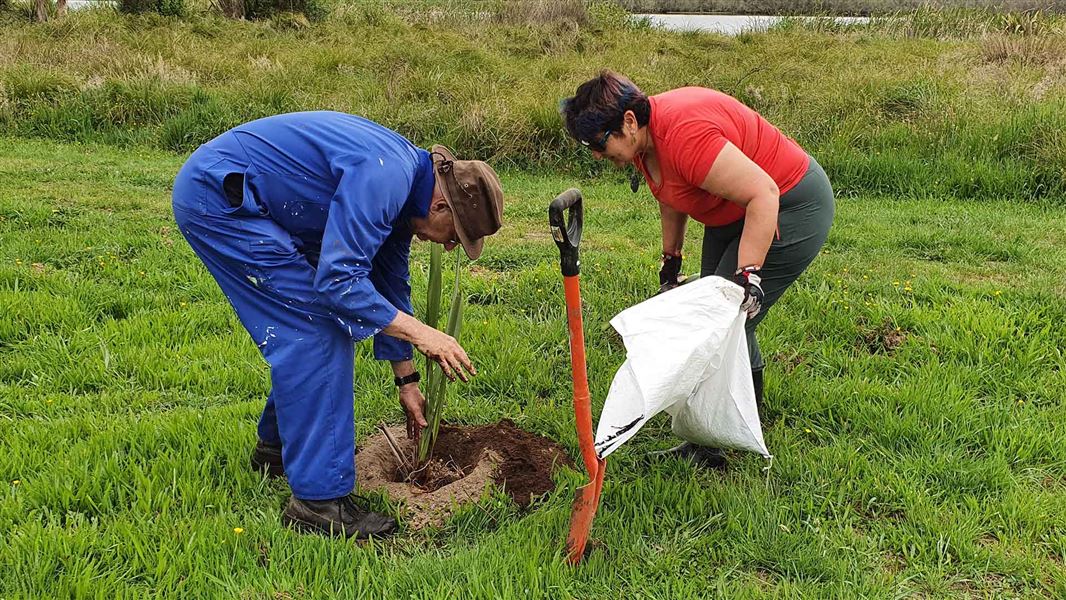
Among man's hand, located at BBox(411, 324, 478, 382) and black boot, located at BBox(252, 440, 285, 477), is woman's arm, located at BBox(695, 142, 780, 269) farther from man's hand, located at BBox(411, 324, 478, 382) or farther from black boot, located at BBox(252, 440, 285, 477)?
black boot, located at BBox(252, 440, 285, 477)

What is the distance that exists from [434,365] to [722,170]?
4.09 ft

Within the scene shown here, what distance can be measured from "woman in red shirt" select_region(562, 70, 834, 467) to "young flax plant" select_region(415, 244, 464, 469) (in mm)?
674

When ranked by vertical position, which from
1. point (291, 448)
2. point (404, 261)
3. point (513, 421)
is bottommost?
point (513, 421)

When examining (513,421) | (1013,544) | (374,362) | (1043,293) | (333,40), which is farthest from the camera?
(333,40)

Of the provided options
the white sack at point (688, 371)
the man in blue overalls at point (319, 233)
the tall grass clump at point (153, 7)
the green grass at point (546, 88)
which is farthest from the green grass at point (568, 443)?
the tall grass clump at point (153, 7)

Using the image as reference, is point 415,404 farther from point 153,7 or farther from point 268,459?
point 153,7

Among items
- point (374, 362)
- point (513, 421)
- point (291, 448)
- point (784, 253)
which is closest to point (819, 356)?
point (784, 253)

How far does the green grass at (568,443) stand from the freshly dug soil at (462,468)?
10 cm

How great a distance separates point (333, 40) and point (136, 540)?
13.9 m

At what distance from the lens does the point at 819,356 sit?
424 cm

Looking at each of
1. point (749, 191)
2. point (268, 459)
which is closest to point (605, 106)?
point (749, 191)

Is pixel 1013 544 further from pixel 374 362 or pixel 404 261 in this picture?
pixel 374 362

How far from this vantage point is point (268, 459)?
3.15 m

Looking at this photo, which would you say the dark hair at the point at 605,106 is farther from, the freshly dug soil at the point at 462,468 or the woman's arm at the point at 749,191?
the freshly dug soil at the point at 462,468
